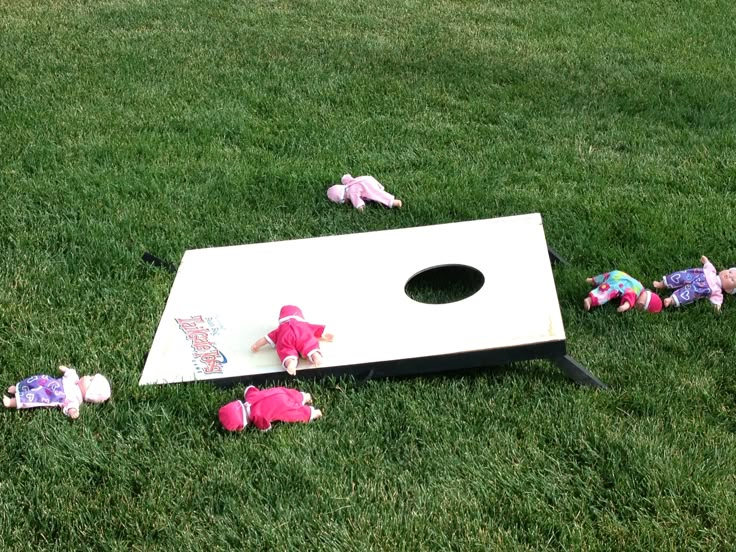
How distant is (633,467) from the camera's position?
2744mm

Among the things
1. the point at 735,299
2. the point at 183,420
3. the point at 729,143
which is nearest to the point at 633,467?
the point at 735,299

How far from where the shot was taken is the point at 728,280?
12.0 ft

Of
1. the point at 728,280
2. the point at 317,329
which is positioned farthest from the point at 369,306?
the point at 728,280

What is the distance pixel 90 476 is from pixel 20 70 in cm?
466

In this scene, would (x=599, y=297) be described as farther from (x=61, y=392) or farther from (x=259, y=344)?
(x=61, y=392)

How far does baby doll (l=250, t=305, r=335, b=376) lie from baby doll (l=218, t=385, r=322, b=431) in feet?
0.35

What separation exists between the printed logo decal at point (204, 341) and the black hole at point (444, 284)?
3.10 ft

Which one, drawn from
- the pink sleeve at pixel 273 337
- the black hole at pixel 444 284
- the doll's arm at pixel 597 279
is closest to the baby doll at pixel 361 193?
the black hole at pixel 444 284

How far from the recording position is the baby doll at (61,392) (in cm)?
314

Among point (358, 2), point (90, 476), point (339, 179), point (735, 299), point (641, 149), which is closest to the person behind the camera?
→ point (90, 476)

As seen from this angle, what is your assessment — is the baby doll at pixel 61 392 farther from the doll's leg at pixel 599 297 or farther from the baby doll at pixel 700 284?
the baby doll at pixel 700 284

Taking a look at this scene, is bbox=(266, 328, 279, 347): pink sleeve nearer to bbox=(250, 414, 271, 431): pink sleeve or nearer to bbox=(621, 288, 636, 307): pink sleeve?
bbox=(250, 414, 271, 431): pink sleeve

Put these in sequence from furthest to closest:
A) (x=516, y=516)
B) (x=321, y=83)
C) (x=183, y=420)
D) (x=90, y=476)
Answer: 1. (x=321, y=83)
2. (x=183, y=420)
3. (x=90, y=476)
4. (x=516, y=516)

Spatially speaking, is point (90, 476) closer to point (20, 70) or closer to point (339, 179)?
point (339, 179)
